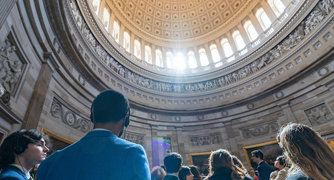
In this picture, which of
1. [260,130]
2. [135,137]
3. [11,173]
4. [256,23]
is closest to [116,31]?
[135,137]

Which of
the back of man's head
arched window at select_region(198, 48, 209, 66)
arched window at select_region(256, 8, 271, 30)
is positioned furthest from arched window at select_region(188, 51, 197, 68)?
the back of man's head

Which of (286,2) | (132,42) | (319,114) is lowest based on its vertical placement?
(319,114)

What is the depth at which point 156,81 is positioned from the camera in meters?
17.0

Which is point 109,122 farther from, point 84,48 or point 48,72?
point 84,48

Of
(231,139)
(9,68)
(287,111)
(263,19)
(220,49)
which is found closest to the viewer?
(9,68)

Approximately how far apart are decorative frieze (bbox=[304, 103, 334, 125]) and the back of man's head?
13786 mm

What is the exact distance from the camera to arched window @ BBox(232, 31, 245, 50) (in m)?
19.2

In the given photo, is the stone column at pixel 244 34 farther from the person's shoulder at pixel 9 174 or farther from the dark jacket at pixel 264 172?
the person's shoulder at pixel 9 174

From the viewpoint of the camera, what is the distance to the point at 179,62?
21656 millimetres

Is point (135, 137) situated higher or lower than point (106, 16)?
lower

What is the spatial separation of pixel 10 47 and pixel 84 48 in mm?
5384

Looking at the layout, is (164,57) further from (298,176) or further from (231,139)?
(298,176)

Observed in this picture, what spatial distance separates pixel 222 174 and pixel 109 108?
237 cm

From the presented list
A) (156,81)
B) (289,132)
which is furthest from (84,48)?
(289,132)
